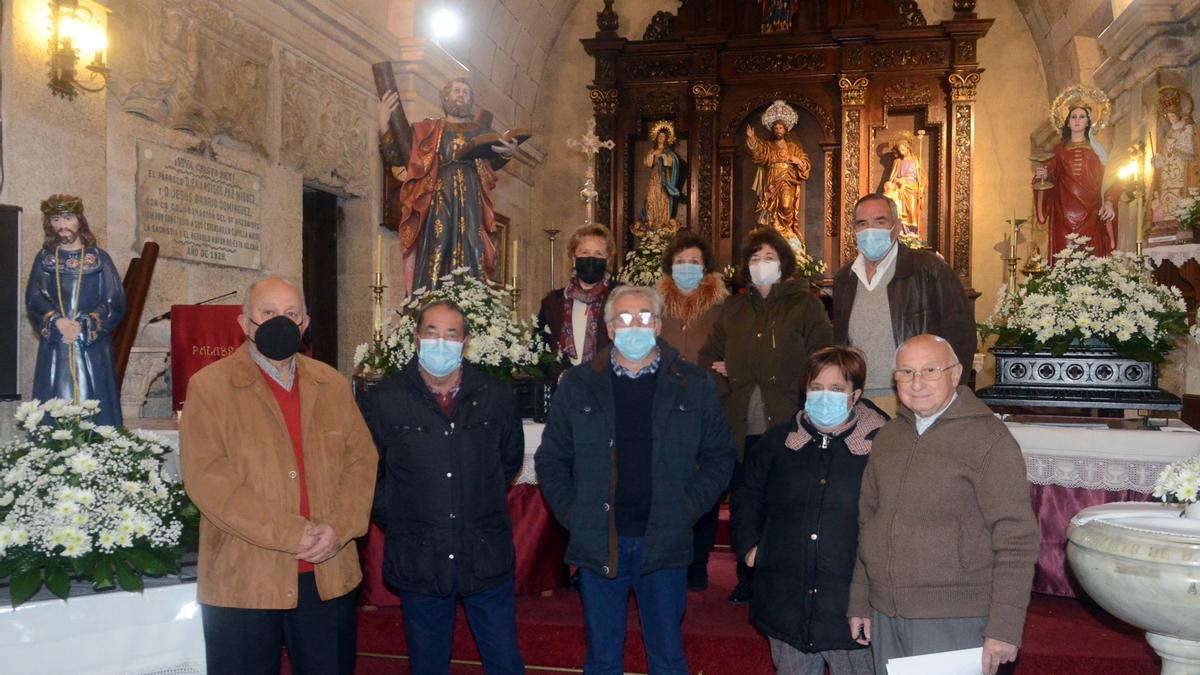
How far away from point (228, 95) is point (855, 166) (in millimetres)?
7734

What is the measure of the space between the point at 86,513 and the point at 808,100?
1111 centimetres

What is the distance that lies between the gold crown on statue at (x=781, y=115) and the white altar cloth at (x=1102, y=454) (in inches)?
325

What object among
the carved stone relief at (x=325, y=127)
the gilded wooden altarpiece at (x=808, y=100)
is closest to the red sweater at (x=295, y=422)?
the carved stone relief at (x=325, y=127)

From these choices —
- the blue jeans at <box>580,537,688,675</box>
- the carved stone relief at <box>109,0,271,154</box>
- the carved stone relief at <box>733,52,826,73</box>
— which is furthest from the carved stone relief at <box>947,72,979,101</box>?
the blue jeans at <box>580,537,688,675</box>

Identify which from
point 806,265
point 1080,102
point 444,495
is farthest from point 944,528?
point 806,265

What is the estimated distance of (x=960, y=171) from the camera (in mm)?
12477

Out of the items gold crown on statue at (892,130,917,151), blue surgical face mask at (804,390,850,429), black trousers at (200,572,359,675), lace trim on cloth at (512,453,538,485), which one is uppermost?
gold crown on statue at (892,130,917,151)

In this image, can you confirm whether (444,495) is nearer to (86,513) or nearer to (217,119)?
(86,513)

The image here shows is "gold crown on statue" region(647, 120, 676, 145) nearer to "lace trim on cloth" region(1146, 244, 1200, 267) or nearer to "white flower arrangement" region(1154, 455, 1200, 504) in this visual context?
"lace trim on cloth" region(1146, 244, 1200, 267)

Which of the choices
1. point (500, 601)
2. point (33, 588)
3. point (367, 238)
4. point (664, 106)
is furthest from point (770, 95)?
point (33, 588)

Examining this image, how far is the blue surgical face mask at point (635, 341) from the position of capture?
362cm

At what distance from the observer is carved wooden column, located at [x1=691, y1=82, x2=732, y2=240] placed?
42.5 feet

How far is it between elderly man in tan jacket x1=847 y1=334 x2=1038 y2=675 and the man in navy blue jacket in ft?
2.20

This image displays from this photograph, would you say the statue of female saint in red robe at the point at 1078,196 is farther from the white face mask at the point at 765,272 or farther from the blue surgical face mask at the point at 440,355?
the blue surgical face mask at the point at 440,355
